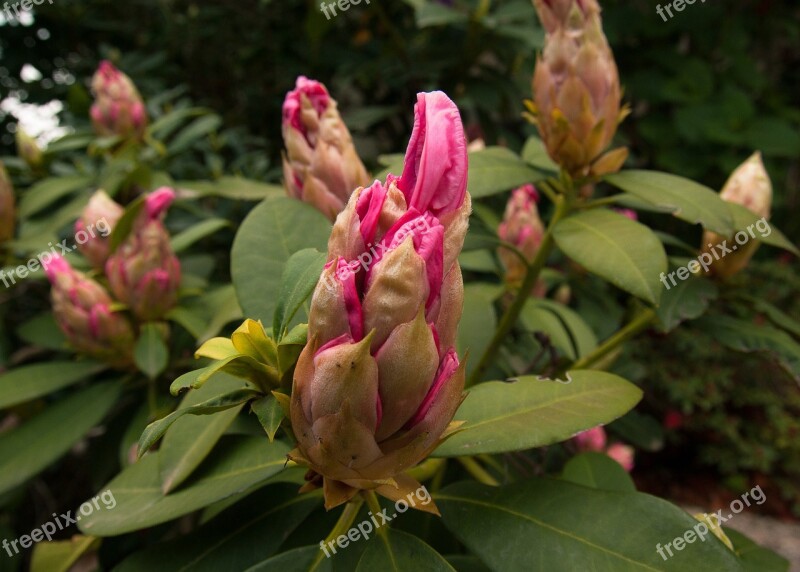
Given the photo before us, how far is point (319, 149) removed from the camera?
85cm

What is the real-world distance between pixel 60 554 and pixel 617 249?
0.93m

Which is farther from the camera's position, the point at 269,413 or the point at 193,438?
the point at 193,438

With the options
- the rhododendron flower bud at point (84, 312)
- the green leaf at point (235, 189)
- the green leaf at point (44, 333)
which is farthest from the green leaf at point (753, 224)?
the green leaf at point (44, 333)

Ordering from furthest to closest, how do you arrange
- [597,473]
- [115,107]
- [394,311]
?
1. [115,107]
2. [597,473]
3. [394,311]

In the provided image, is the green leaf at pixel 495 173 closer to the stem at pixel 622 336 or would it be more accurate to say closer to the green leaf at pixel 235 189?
the stem at pixel 622 336

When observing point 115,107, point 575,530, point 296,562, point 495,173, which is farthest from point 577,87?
point 115,107

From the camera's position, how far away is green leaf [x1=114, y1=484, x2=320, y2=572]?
0.69 m

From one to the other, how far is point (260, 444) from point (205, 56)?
2299mm

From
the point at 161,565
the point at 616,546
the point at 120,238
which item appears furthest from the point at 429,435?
the point at 120,238

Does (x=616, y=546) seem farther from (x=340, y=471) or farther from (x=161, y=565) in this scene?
(x=161, y=565)

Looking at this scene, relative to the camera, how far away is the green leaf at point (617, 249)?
729 millimetres

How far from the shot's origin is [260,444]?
68 centimetres

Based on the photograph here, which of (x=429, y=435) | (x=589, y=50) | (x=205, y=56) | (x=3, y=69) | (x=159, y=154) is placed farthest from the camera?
(x=205, y=56)

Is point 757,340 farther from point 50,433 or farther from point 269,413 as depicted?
point 50,433
